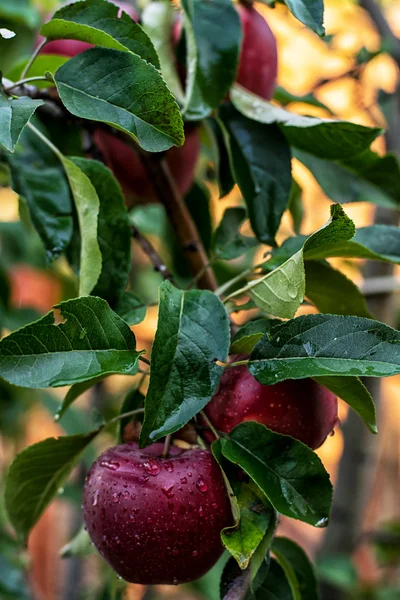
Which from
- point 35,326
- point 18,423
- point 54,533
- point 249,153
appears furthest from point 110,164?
point 54,533

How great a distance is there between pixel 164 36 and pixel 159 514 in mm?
416

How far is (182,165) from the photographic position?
70cm

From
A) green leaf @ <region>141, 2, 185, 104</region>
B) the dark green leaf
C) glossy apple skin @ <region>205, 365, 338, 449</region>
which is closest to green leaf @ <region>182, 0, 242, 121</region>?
green leaf @ <region>141, 2, 185, 104</region>

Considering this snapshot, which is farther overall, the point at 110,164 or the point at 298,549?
the point at 110,164

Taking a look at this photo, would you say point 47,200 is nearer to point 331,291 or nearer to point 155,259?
point 155,259

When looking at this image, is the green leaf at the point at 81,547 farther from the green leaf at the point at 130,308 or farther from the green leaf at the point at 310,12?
the green leaf at the point at 310,12

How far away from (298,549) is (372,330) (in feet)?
0.76

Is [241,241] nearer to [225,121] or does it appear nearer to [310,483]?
[225,121]

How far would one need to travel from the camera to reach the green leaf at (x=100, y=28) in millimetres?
438

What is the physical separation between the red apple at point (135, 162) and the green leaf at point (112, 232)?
5.5 inches

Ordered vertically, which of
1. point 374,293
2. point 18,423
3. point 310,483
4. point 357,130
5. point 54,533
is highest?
point 357,130

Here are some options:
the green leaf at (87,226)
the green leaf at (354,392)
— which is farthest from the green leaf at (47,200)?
the green leaf at (354,392)

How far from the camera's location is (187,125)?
24.9 inches

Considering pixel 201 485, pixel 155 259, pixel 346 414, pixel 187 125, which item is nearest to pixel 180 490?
pixel 201 485
